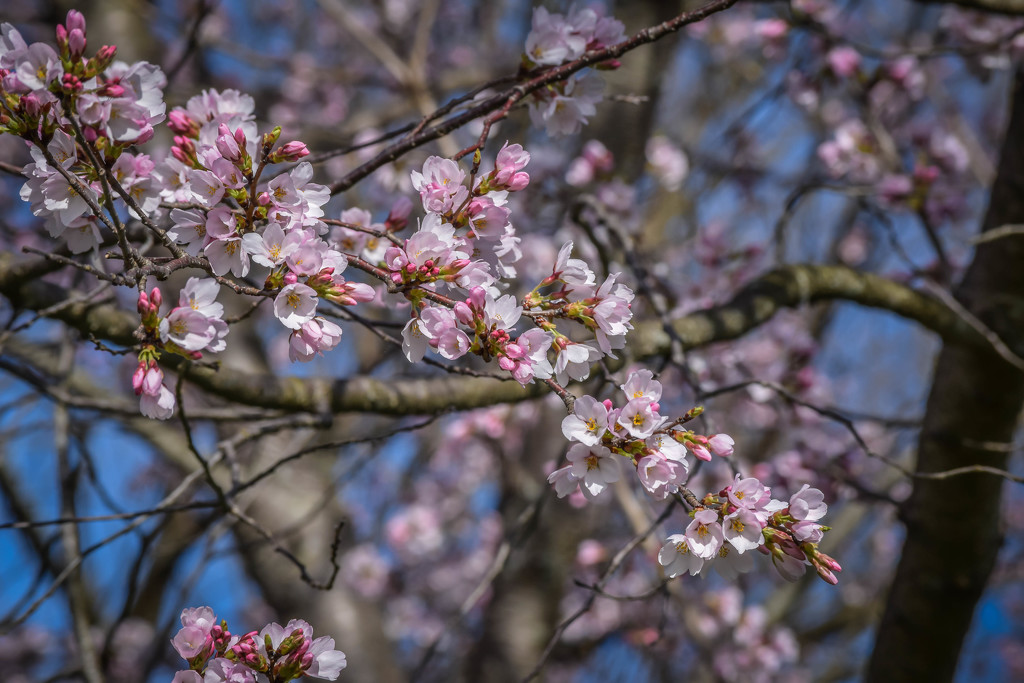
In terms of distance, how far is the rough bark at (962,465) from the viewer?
1.80m

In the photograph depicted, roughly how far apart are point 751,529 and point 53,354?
2.44 m

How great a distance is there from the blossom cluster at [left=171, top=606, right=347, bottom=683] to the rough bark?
1.64 m

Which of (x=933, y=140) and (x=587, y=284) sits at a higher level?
(x=587, y=284)

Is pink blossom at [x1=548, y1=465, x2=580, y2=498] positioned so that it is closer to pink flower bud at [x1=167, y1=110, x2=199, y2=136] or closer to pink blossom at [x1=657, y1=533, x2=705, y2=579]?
pink blossom at [x1=657, y1=533, x2=705, y2=579]

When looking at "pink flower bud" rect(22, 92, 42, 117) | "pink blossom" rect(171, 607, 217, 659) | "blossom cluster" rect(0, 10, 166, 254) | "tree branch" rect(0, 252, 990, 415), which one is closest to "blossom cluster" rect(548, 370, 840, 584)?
"tree branch" rect(0, 252, 990, 415)

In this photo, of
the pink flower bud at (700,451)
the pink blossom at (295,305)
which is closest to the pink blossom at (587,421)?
the pink flower bud at (700,451)

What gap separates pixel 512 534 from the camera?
1.46 metres

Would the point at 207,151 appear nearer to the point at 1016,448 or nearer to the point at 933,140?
the point at 1016,448

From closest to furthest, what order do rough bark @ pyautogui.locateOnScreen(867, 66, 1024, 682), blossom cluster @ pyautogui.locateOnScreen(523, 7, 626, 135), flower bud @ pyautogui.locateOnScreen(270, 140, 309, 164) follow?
flower bud @ pyautogui.locateOnScreen(270, 140, 309, 164) → blossom cluster @ pyautogui.locateOnScreen(523, 7, 626, 135) → rough bark @ pyautogui.locateOnScreen(867, 66, 1024, 682)

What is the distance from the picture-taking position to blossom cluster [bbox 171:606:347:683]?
37.6 inches

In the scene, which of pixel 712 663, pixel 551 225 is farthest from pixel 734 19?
pixel 712 663

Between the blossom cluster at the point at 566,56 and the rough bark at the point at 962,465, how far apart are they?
1337mm

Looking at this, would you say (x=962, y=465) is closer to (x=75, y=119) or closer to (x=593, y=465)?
(x=593, y=465)

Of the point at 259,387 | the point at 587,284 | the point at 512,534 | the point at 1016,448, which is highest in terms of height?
the point at 587,284
